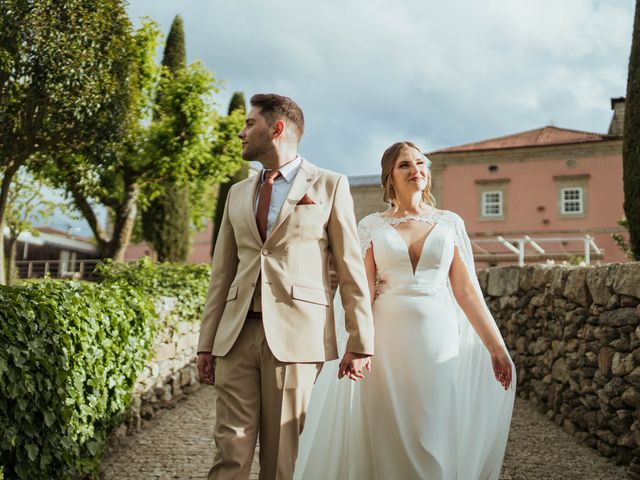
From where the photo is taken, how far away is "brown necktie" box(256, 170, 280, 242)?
112 inches

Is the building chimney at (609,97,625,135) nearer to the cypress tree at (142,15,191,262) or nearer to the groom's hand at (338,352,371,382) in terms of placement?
the cypress tree at (142,15,191,262)

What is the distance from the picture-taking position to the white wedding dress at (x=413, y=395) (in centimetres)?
340

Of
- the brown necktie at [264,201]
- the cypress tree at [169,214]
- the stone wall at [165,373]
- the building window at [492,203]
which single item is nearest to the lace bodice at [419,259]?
the brown necktie at [264,201]

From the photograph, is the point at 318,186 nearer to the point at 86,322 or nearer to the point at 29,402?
the point at 29,402

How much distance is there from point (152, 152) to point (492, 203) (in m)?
20.4

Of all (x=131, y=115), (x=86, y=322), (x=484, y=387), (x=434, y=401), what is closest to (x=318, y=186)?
(x=434, y=401)

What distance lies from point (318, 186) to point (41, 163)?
1454 cm

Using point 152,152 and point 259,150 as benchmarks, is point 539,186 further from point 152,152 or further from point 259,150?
point 259,150

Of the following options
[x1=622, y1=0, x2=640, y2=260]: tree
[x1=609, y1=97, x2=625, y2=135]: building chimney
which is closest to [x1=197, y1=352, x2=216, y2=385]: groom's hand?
[x1=622, y1=0, x2=640, y2=260]: tree

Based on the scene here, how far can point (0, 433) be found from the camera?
3324mm

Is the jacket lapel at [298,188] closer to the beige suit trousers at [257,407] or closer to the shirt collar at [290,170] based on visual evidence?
the shirt collar at [290,170]

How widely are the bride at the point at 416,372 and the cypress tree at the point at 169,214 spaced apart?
64.9ft

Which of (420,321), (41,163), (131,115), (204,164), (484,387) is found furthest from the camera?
(204,164)

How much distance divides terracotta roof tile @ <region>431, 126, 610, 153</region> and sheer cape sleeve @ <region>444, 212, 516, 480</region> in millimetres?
29472
